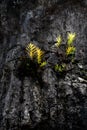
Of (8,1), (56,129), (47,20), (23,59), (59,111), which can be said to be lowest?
(56,129)

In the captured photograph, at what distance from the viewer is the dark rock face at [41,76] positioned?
815 centimetres

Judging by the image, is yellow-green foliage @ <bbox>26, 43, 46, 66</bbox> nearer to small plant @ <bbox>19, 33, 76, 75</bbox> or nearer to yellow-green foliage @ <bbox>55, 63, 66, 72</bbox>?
small plant @ <bbox>19, 33, 76, 75</bbox>

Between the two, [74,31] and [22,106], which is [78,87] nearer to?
[22,106]

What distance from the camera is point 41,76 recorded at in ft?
30.2

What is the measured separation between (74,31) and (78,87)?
3.01m

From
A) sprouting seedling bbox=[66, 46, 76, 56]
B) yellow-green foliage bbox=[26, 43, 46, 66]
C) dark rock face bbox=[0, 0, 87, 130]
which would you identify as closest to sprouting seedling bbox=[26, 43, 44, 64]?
yellow-green foliage bbox=[26, 43, 46, 66]

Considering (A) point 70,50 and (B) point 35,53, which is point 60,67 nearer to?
(A) point 70,50

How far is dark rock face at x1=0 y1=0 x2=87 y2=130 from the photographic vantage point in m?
8.15

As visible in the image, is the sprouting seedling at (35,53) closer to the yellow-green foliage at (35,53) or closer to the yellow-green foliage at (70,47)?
the yellow-green foliage at (35,53)

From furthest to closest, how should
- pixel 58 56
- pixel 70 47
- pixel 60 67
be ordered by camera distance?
pixel 58 56 < pixel 70 47 < pixel 60 67

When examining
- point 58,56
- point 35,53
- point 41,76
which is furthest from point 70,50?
point 41,76

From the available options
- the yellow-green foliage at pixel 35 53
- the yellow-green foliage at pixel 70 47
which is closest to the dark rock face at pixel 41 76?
the yellow-green foliage at pixel 70 47

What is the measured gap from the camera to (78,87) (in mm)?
8781

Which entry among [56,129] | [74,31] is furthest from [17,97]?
[74,31]
